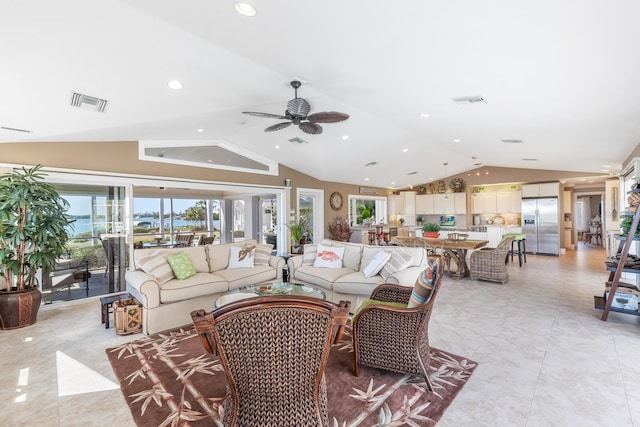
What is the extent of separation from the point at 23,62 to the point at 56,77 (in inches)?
12.2

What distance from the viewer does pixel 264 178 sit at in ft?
25.1

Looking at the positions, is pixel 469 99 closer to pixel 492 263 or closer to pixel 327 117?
pixel 327 117

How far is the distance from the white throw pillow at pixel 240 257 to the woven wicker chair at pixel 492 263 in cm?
431

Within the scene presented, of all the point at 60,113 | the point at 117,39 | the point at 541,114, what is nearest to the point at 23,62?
the point at 117,39

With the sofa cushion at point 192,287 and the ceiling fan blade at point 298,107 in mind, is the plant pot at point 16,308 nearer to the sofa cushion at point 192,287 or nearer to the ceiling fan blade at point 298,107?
the sofa cushion at point 192,287

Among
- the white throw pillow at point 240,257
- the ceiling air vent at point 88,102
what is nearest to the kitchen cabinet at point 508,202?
the white throw pillow at point 240,257

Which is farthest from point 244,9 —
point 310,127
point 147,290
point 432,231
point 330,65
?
point 432,231

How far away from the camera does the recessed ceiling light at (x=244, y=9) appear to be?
2.20m

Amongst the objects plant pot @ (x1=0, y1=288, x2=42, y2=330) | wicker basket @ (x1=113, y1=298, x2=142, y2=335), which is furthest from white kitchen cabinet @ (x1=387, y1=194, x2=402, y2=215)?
plant pot @ (x1=0, y1=288, x2=42, y2=330)

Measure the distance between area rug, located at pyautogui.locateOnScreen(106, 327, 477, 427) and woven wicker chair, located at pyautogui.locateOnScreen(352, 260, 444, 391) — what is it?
130mm

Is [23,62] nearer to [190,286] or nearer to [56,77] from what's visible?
[56,77]

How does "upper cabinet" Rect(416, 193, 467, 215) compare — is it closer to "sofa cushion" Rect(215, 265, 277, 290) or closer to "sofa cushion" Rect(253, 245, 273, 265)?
"sofa cushion" Rect(253, 245, 273, 265)

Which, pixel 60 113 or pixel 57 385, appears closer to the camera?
pixel 57 385

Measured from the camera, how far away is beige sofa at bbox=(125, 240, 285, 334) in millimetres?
3545
